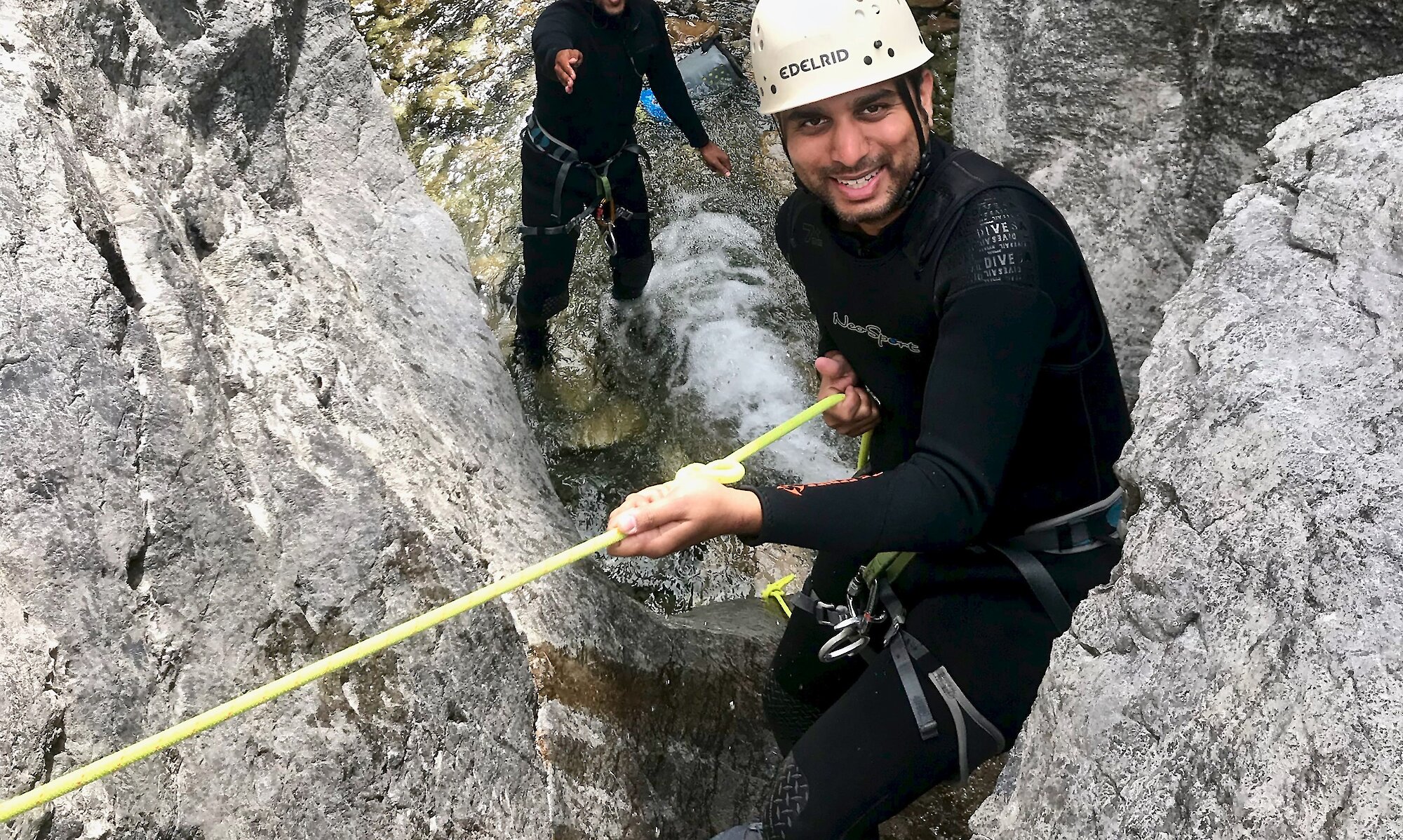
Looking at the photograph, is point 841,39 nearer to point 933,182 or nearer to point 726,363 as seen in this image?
point 933,182

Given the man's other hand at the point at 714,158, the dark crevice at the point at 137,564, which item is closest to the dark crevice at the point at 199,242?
the dark crevice at the point at 137,564

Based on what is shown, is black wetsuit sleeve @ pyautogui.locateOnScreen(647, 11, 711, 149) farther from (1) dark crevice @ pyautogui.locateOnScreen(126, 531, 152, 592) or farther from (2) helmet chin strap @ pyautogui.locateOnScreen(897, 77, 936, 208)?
(1) dark crevice @ pyautogui.locateOnScreen(126, 531, 152, 592)

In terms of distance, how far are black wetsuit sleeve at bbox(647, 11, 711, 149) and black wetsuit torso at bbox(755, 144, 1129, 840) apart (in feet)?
8.24

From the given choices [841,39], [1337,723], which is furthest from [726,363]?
[1337,723]

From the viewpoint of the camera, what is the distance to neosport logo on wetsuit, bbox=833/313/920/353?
206cm

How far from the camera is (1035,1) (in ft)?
11.9

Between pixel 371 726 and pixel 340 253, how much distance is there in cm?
166

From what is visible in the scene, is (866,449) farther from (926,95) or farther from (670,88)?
(670,88)

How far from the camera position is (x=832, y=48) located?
200 cm

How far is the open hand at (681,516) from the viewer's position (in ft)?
5.57

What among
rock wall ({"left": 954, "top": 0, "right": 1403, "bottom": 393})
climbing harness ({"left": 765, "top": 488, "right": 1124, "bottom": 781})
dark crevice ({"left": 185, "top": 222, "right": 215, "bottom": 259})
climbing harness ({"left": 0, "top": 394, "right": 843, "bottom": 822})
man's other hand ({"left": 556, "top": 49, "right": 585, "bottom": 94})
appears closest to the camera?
climbing harness ({"left": 0, "top": 394, "right": 843, "bottom": 822})

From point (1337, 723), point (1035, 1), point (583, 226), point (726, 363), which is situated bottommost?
point (726, 363)

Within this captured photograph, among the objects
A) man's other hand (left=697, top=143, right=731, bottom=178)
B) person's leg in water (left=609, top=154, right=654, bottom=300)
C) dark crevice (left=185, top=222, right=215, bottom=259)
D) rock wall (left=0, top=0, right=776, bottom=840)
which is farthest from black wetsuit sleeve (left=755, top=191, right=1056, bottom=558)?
man's other hand (left=697, top=143, right=731, bottom=178)

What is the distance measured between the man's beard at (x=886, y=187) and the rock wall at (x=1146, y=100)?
5.82ft
